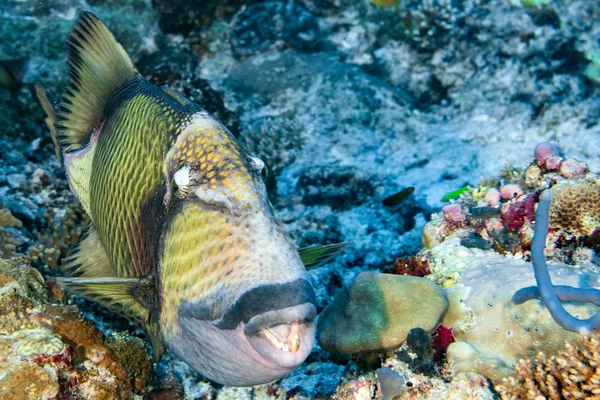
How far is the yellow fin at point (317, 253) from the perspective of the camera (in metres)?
1.95

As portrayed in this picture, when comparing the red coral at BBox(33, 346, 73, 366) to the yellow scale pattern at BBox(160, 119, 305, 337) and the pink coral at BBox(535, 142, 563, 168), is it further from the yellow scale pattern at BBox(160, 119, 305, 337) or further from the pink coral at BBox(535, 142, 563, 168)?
the pink coral at BBox(535, 142, 563, 168)

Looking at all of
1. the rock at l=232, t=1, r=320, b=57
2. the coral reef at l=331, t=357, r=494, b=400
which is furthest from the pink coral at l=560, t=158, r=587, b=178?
the rock at l=232, t=1, r=320, b=57

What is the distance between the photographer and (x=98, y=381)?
2342 mm

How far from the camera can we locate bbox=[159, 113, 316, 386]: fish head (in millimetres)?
1268

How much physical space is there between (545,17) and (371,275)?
6.33 m

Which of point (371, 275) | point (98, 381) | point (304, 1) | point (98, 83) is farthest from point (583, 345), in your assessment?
point (304, 1)

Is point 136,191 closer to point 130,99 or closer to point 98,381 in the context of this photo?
point 130,99

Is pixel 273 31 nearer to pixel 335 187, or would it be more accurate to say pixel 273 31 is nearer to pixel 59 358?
pixel 335 187

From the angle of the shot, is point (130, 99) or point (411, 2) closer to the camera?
point (130, 99)

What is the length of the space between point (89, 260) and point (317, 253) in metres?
1.43

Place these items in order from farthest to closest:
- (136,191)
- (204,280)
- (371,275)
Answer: (371,275), (136,191), (204,280)

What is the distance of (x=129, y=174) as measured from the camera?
2.01m

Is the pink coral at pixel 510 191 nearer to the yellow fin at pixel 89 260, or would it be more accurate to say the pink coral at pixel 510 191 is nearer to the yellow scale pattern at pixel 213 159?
the yellow scale pattern at pixel 213 159

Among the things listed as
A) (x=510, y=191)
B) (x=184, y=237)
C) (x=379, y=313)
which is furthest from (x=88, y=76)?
(x=510, y=191)
